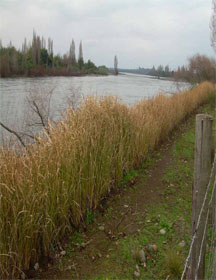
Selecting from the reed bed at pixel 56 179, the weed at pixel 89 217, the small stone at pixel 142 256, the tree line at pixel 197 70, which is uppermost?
the tree line at pixel 197 70

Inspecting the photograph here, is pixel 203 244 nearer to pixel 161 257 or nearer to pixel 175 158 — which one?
pixel 161 257

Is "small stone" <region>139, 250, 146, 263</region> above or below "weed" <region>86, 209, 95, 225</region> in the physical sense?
below

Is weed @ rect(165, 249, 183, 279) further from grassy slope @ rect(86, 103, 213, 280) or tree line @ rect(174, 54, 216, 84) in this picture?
tree line @ rect(174, 54, 216, 84)

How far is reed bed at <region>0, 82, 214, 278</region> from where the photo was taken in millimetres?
2125

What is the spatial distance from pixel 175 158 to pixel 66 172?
3.41 meters

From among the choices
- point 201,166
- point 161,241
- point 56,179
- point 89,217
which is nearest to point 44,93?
point 89,217

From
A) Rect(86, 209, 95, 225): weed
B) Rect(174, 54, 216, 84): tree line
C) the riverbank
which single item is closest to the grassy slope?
the riverbank

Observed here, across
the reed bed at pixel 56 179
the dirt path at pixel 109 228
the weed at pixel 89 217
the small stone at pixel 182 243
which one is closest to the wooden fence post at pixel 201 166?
the small stone at pixel 182 243

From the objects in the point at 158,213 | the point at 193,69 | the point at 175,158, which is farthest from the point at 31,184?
the point at 193,69

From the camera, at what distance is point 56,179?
242 centimetres

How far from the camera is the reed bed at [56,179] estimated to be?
2.12 metres

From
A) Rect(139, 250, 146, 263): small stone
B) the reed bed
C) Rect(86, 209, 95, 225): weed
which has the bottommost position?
Rect(139, 250, 146, 263): small stone

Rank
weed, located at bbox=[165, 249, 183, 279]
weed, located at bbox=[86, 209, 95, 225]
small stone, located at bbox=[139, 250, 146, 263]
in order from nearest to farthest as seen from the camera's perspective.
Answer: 1. weed, located at bbox=[165, 249, 183, 279]
2. small stone, located at bbox=[139, 250, 146, 263]
3. weed, located at bbox=[86, 209, 95, 225]

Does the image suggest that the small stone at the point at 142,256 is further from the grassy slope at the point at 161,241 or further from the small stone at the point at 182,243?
the small stone at the point at 182,243
